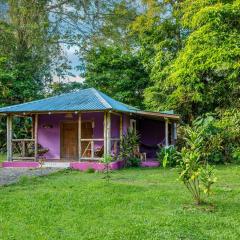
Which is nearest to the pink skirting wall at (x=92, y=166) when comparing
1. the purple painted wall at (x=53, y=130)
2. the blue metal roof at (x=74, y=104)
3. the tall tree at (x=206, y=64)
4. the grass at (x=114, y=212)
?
the blue metal roof at (x=74, y=104)

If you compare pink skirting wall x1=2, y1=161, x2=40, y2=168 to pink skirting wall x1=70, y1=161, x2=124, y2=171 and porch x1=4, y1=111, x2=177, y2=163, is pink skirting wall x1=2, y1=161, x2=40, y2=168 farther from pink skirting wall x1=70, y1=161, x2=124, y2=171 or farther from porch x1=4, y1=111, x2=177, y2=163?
pink skirting wall x1=70, y1=161, x2=124, y2=171

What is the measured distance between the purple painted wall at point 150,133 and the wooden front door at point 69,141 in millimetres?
4418

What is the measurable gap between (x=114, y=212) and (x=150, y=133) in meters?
14.8

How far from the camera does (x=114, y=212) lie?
24.8 feet

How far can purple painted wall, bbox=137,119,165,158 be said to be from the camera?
2200 cm

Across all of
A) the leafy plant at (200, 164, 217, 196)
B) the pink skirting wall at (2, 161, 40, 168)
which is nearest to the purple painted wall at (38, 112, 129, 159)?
the pink skirting wall at (2, 161, 40, 168)

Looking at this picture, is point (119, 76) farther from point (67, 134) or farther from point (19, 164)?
point (19, 164)

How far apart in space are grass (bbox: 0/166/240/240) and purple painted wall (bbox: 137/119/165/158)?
10837 millimetres

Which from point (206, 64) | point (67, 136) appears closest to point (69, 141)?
point (67, 136)

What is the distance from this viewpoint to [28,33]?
27047 mm

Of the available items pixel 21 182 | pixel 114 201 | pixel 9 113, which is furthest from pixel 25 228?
pixel 9 113

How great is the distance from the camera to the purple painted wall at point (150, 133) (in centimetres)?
2200

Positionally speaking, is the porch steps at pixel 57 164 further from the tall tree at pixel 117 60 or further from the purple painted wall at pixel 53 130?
the tall tree at pixel 117 60

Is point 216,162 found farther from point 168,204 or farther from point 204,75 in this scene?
point 168,204
